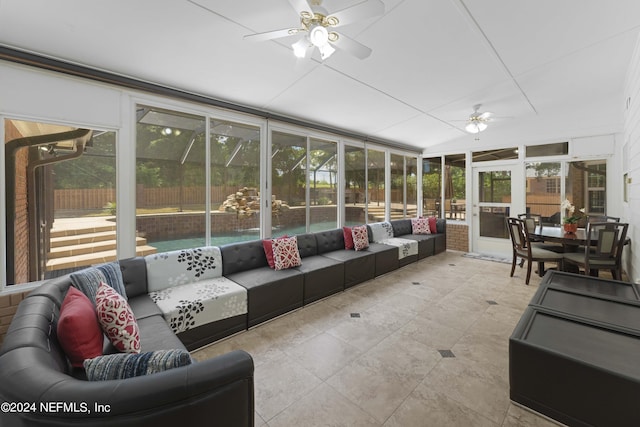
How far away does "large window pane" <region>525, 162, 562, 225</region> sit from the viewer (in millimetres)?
5102

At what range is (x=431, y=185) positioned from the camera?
700cm

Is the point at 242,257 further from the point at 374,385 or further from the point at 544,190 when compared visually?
the point at 544,190

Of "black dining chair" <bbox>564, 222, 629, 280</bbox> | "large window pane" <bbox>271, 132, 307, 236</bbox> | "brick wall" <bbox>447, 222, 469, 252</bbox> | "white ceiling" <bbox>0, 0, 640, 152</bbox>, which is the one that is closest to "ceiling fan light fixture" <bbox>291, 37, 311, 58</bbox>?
"white ceiling" <bbox>0, 0, 640, 152</bbox>

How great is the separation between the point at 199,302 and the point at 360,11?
259 cm

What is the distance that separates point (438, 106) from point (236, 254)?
3838 mm

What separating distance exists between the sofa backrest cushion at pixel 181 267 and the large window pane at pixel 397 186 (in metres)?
4.46

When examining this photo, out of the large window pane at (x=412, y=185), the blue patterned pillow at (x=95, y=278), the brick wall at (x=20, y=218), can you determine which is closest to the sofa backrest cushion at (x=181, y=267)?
the blue patterned pillow at (x=95, y=278)

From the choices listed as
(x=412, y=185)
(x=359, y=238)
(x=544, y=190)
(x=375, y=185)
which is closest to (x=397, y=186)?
(x=412, y=185)

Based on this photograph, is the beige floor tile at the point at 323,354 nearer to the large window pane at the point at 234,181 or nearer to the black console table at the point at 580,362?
the black console table at the point at 580,362

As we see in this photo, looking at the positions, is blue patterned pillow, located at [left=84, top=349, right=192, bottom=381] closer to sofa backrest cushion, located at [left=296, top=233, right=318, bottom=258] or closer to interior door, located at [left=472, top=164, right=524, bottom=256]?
sofa backrest cushion, located at [left=296, top=233, right=318, bottom=258]

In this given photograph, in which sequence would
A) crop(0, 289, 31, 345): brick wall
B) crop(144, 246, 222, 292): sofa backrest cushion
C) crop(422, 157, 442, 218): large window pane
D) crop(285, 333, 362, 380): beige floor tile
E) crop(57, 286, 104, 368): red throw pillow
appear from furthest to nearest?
crop(422, 157, 442, 218): large window pane
crop(144, 246, 222, 292): sofa backrest cushion
crop(0, 289, 31, 345): brick wall
crop(285, 333, 362, 380): beige floor tile
crop(57, 286, 104, 368): red throw pillow

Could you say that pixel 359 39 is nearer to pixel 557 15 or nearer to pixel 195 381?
pixel 557 15

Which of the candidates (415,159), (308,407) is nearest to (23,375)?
(308,407)

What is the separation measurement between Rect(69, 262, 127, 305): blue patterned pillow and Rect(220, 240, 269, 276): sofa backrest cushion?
1.01m
